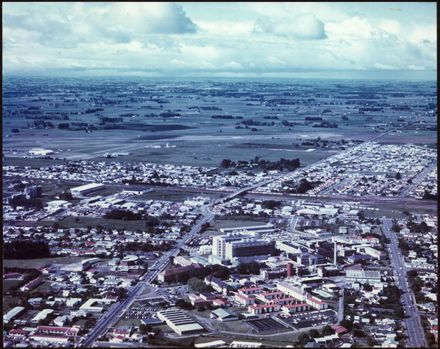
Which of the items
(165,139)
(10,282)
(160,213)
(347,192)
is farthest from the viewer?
(165,139)

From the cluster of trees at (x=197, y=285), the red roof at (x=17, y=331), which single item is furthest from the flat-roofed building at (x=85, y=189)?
the red roof at (x=17, y=331)

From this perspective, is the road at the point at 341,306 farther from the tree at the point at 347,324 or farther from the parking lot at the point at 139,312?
the parking lot at the point at 139,312

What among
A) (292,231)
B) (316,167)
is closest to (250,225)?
(292,231)

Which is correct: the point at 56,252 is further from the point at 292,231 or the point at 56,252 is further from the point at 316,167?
the point at 316,167

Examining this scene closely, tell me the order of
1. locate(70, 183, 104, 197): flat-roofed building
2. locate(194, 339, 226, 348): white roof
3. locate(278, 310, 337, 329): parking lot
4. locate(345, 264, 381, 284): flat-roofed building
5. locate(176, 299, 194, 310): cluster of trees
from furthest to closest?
1. locate(70, 183, 104, 197): flat-roofed building
2. locate(345, 264, 381, 284): flat-roofed building
3. locate(176, 299, 194, 310): cluster of trees
4. locate(278, 310, 337, 329): parking lot
5. locate(194, 339, 226, 348): white roof

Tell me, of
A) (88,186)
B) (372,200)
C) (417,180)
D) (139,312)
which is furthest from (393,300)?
Result: (417,180)

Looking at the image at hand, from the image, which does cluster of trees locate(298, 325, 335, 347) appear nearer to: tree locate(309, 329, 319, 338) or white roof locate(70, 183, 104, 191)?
tree locate(309, 329, 319, 338)

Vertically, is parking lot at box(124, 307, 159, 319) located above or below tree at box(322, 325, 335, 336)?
below

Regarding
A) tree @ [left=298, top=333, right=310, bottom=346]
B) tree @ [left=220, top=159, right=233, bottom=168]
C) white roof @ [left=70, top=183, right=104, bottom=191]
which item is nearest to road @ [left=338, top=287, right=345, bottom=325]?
tree @ [left=298, top=333, right=310, bottom=346]
